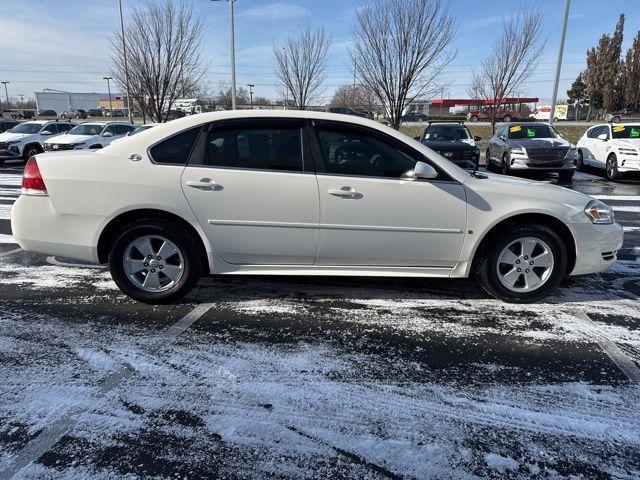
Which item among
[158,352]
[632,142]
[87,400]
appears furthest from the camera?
[632,142]

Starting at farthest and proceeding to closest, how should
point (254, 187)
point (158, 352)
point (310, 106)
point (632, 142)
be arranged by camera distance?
point (310, 106)
point (632, 142)
point (254, 187)
point (158, 352)

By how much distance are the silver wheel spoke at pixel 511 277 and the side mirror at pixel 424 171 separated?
1121mm

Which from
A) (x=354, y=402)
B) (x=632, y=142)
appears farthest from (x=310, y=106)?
(x=354, y=402)

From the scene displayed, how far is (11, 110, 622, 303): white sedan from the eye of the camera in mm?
3785

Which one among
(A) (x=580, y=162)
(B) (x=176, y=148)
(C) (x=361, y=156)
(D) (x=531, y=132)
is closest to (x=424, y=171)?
(C) (x=361, y=156)

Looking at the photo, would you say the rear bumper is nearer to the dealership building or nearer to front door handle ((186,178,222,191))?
front door handle ((186,178,222,191))

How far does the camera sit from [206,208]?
3795 millimetres

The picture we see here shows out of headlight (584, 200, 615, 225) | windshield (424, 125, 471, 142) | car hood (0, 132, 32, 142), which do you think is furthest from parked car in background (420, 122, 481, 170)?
car hood (0, 132, 32, 142)

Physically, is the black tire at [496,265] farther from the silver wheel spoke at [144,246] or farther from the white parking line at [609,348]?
the silver wheel spoke at [144,246]

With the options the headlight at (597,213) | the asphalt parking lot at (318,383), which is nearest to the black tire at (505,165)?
the asphalt parking lot at (318,383)

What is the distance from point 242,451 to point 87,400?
1.02 m

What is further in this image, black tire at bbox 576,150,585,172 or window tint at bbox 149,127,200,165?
black tire at bbox 576,150,585,172

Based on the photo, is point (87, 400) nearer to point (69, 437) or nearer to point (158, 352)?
point (69, 437)

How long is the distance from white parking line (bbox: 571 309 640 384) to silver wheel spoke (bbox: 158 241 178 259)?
3.36 meters
